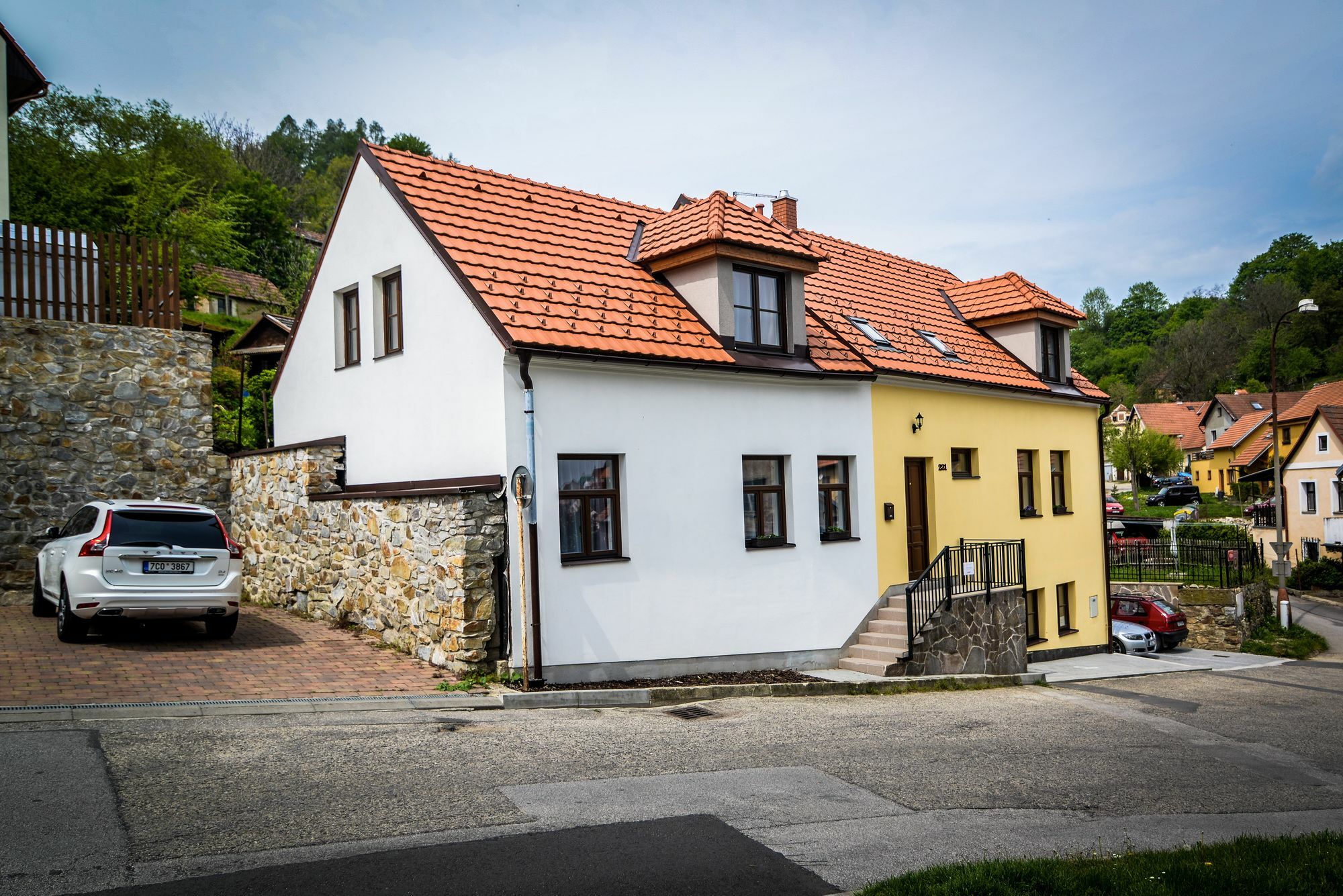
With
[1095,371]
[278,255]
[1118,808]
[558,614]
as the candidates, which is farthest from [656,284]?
[1095,371]

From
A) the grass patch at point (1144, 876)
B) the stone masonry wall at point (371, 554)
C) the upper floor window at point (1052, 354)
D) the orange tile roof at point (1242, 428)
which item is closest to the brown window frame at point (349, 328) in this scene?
the stone masonry wall at point (371, 554)

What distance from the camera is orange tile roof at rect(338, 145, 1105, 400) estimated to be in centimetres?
1210

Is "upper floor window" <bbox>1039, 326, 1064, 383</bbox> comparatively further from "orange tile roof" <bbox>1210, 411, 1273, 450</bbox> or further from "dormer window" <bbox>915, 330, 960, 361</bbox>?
"orange tile roof" <bbox>1210, 411, 1273, 450</bbox>

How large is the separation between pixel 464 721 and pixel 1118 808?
229 inches

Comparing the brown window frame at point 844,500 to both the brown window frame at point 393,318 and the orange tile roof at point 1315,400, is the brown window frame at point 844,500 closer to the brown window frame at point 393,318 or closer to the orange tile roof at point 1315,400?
the brown window frame at point 393,318

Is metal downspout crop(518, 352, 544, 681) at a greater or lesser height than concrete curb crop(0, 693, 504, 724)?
greater

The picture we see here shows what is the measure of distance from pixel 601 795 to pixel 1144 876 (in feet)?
11.6

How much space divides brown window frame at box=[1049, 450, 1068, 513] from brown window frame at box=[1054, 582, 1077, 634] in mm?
1739

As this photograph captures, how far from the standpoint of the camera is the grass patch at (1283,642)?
2730 cm

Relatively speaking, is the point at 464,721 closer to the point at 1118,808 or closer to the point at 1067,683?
the point at 1118,808

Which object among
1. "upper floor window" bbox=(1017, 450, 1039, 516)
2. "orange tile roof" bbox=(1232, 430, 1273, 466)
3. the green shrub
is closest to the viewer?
"upper floor window" bbox=(1017, 450, 1039, 516)

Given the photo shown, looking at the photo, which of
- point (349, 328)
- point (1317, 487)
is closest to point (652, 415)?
point (349, 328)

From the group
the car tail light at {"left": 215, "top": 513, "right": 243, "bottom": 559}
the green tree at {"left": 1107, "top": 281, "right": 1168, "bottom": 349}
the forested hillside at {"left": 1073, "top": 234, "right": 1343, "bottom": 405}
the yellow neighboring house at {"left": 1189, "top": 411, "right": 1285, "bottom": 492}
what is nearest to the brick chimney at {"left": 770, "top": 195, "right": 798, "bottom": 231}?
the car tail light at {"left": 215, "top": 513, "right": 243, "bottom": 559}

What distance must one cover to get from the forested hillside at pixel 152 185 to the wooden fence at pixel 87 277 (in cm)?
1247
